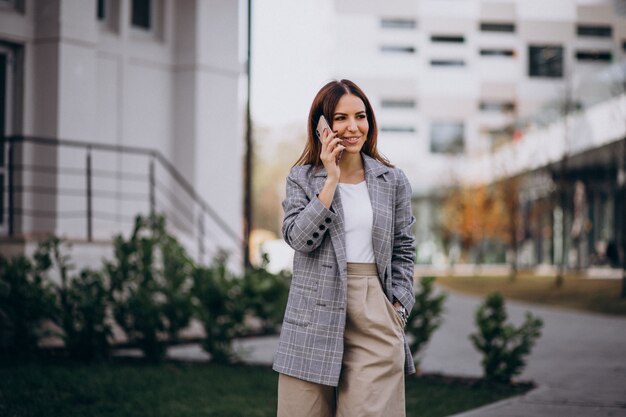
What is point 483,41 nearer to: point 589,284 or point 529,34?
point 529,34

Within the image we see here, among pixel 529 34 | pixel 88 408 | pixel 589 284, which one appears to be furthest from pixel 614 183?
pixel 88 408

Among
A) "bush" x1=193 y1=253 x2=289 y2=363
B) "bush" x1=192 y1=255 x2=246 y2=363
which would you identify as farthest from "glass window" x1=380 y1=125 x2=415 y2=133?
"bush" x1=192 y1=255 x2=246 y2=363

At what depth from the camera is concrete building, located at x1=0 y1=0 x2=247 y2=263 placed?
12977mm

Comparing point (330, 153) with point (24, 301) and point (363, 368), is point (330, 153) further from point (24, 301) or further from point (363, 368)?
point (24, 301)

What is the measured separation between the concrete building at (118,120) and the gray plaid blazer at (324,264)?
7.67 metres

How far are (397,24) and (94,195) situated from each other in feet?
152

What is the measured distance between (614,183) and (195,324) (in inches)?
1100

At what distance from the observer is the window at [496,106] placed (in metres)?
55.9

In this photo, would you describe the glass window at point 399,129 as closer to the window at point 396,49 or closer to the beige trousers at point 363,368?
the window at point 396,49

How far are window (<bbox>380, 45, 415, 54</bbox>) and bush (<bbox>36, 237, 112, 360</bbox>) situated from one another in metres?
50.0

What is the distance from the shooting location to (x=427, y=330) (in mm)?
8969

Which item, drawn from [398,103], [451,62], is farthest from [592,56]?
[398,103]

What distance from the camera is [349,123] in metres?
3.98

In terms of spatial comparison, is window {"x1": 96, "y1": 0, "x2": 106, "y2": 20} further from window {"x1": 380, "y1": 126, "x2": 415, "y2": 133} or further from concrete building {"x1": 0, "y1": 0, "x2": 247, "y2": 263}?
window {"x1": 380, "y1": 126, "x2": 415, "y2": 133}
